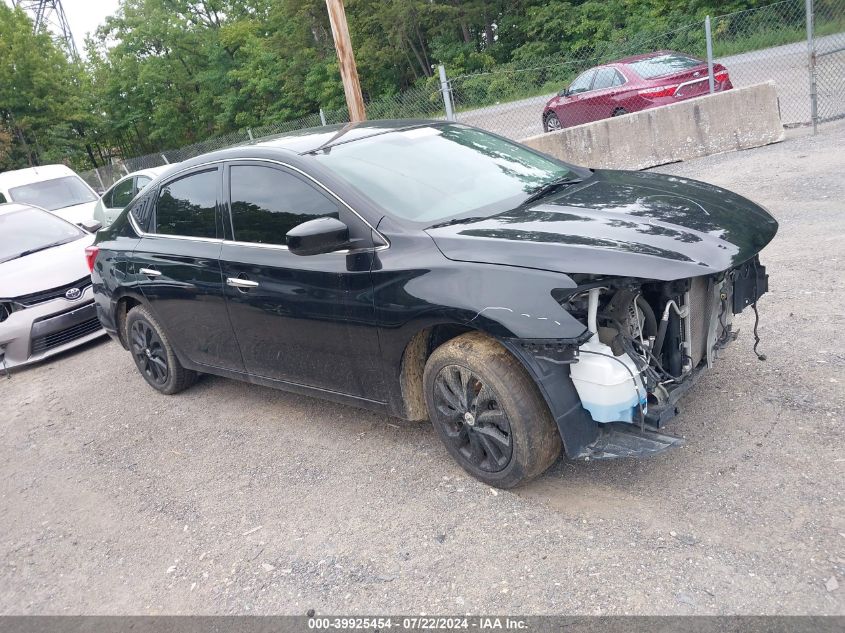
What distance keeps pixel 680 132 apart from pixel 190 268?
8.12 metres

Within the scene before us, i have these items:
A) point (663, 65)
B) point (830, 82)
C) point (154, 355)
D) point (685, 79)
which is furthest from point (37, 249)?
point (830, 82)

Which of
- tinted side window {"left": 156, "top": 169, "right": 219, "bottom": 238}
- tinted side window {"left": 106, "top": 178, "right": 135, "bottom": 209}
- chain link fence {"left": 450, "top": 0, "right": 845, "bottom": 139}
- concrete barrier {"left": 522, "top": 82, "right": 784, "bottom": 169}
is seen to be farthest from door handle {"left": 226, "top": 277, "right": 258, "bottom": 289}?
chain link fence {"left": 450, "top": 0, "right": 845, "bottom": 139}

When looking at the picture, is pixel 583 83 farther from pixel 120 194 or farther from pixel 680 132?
pixel 120 194

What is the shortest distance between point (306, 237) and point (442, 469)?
143cm

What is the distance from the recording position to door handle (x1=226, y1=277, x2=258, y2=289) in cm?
431

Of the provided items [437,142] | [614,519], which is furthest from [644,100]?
[614,519]

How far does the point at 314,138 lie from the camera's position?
455 centimetres

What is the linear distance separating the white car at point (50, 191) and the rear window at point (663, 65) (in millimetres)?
9878

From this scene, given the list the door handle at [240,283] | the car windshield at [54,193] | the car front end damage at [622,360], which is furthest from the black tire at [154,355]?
the car windshield at [54,193]

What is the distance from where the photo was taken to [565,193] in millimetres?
4047

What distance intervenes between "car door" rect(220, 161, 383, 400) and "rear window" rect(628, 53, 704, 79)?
981 cm

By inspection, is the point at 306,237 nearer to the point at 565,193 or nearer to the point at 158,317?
the point at 565,193

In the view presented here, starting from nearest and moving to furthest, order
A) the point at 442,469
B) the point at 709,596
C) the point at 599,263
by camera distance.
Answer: the point at 709,596, the point at 599,263, the point at 442,469

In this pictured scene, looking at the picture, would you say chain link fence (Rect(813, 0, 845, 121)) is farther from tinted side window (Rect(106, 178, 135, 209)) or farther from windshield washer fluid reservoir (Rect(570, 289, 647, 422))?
tinted side window (Rect(106, 178, 135, 209))
